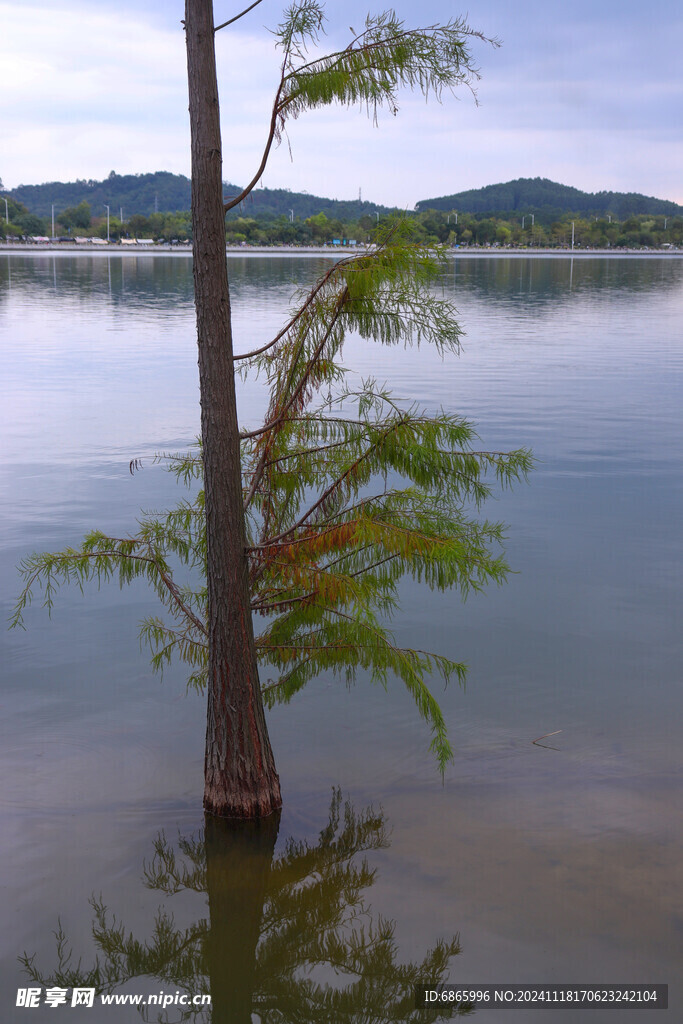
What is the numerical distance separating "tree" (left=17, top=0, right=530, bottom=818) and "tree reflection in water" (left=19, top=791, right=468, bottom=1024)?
563 millimetres

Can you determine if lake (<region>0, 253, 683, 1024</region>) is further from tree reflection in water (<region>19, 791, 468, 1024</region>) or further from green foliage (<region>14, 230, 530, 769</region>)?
green foliage (<region>14, 230, 530, 769</region>)

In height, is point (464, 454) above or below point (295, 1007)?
above

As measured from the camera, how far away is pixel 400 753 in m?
10.9

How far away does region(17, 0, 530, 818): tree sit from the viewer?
25.4ft

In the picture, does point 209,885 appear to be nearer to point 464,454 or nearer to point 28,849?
point 28,849

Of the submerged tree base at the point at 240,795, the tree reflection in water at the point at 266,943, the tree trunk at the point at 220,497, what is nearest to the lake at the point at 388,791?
the tree reflection in water at the point at 266,943

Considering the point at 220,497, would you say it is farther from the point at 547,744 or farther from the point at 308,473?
the point at 547,744

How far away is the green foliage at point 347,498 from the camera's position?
25.8ft

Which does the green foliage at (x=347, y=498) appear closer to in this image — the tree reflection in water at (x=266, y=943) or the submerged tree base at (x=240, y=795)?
the submerged tree base at (x=240, y=795)

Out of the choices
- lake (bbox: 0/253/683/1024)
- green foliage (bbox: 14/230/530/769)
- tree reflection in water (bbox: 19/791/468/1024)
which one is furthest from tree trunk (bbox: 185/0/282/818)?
lake (bbox: 0/253/683/1024)

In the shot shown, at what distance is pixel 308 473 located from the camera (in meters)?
8.74

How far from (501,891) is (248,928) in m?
2.07

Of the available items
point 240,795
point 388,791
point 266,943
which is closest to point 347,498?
point 240,795

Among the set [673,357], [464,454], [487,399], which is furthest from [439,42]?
[673,357]
